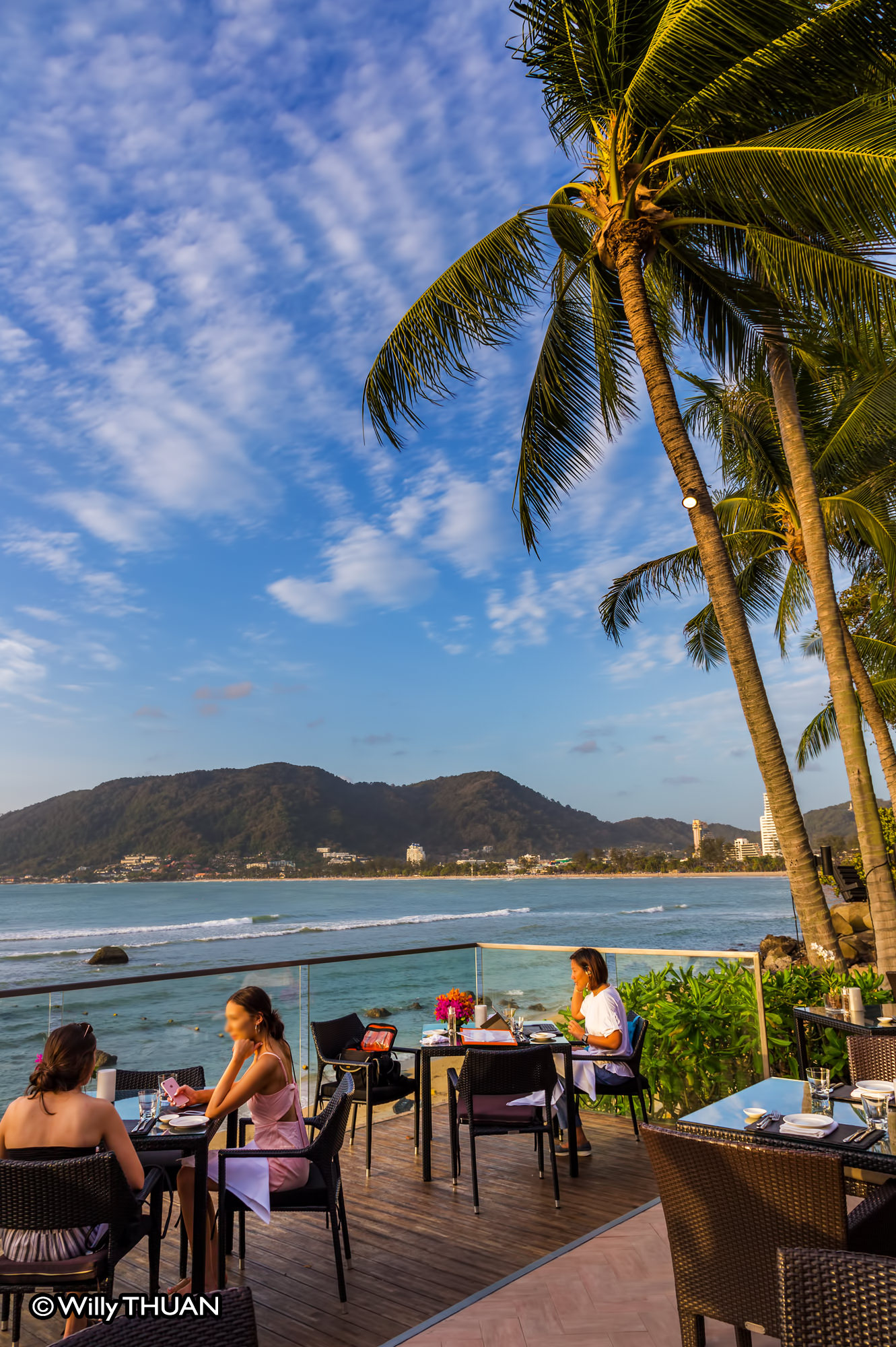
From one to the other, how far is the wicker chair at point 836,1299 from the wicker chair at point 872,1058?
257cm

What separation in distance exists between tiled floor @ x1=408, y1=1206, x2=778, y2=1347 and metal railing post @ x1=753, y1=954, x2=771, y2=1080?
2.03m

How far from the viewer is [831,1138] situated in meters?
2.67

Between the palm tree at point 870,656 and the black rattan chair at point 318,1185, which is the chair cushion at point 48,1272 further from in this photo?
the palm tree at point 870,656

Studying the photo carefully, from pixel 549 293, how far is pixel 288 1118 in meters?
7.02

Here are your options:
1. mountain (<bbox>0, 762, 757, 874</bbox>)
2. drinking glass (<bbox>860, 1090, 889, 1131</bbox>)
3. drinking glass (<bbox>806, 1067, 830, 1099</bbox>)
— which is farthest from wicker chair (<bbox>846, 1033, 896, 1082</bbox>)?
mountain (<bbox>0, 762, 757, 874</bbox>)

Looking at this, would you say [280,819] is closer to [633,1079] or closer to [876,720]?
[876,720]

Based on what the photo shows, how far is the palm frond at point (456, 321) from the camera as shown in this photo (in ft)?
22.7

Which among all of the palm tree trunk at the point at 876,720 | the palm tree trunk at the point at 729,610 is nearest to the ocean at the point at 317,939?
the palm tree trunk at the point at 729,610

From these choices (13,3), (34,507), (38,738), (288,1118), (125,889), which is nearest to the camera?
(288,1118)

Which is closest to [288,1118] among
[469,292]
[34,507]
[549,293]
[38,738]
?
[469,292]

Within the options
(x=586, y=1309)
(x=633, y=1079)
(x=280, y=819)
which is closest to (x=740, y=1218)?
(x=586, y=1309)

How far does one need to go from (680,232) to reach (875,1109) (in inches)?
258

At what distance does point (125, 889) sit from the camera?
64.4 metres

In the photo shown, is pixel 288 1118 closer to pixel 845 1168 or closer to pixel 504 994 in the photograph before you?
pixel 845 1168
